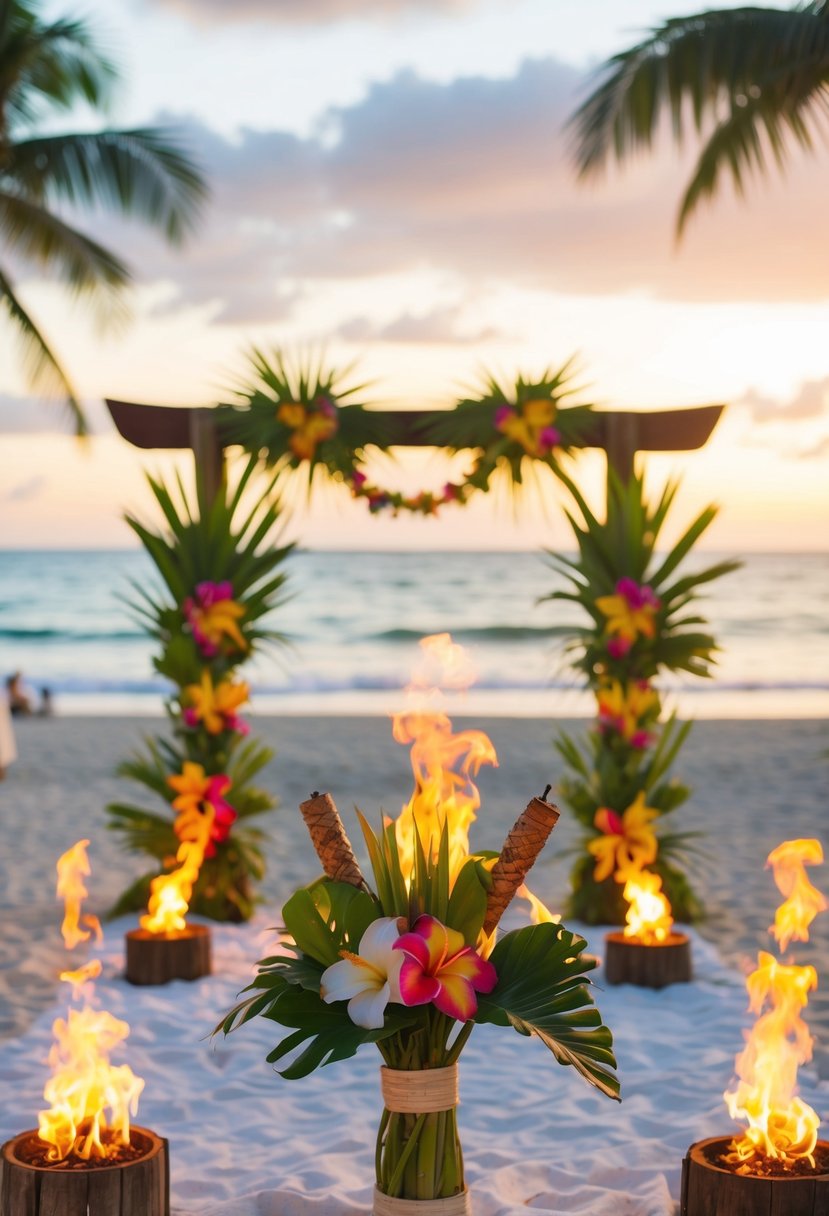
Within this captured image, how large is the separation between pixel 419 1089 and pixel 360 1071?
7.65 ft

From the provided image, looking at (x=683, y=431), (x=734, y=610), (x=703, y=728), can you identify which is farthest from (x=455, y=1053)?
(x=734, y=610)

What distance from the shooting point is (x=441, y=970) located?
2285 mm

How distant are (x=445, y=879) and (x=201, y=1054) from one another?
8.58 ft

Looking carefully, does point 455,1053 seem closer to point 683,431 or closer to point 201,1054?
point 201,1054

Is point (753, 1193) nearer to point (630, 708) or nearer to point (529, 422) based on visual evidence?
point (630, 708)

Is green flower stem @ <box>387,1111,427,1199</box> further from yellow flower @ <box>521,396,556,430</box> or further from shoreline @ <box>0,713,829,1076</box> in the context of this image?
yellow flower @ <box>521,396,556,430</box>

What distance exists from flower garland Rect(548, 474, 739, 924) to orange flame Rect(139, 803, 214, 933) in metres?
1.63

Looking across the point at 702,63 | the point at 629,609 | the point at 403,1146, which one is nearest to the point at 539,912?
the point at 403,1146

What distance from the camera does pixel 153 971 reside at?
5367mm

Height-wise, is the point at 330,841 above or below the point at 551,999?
above

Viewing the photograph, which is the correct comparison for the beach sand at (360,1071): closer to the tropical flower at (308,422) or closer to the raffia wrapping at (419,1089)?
the raffia wrapping at (419,1089)

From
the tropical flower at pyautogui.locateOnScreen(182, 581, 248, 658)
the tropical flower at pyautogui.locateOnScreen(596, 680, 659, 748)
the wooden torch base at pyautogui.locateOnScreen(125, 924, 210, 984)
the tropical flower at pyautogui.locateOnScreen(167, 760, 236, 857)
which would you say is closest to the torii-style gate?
the tropical flower at pyautogui.locateOnScreen(182, 581, 248, 658)

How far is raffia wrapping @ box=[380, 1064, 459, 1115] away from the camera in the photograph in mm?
2377

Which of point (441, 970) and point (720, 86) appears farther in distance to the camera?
point (720, 86)
